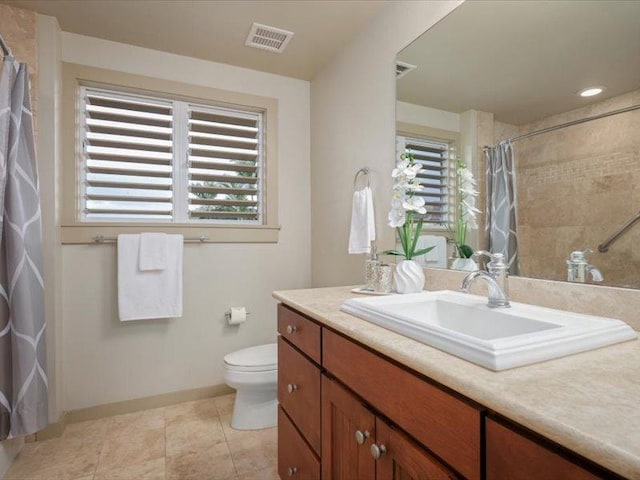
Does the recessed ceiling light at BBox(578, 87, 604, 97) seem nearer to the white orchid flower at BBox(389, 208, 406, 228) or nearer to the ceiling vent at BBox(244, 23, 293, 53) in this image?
the white orchid flower at BBox(389, 208, 406, 228)

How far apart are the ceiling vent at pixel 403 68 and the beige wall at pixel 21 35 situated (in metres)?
1.94

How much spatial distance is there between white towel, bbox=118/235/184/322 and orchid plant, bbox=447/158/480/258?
66.0 inches

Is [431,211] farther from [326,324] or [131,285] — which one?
[131,285]

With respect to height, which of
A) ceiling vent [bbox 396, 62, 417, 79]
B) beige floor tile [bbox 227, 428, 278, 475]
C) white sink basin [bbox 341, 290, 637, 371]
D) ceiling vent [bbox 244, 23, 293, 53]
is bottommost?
beige floor tile [bbox 227, 428, 278, 475]

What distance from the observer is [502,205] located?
124cm

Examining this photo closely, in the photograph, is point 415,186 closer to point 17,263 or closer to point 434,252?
point 434,252

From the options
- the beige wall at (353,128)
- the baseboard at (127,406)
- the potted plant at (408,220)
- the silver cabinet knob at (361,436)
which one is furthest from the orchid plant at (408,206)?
the baseboard at (127,406)

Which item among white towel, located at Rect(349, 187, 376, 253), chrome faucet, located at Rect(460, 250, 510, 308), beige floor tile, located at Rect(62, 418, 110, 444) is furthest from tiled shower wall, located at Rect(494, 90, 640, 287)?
beige floor tile, located at Rect(62, 418, 110, 444)

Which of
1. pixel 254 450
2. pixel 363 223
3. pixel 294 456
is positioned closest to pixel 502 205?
pixel 363 223

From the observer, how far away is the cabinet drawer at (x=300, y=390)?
1152 millimetres

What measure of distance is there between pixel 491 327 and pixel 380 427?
46 centimetres

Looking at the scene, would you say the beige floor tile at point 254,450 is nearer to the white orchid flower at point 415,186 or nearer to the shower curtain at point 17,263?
the shower curtain at point 17,263

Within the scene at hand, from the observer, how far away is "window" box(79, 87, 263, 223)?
→ 2.18m

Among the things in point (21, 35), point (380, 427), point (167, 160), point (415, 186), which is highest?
point (21, 35)
